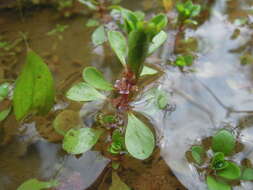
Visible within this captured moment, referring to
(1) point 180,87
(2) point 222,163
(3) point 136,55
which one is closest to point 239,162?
(2) point 222,163

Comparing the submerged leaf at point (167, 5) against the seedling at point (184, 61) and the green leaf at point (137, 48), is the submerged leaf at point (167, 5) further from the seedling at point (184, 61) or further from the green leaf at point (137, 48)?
the green leaf at point (137, 48)

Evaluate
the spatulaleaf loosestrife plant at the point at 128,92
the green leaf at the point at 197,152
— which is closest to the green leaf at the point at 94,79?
the spatulaleaf loosestrife plant at the point at 128,92

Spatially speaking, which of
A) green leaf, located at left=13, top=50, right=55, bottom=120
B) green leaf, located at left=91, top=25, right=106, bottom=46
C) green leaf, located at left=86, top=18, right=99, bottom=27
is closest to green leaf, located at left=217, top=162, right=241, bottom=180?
green leaf, located at left=13, top=50, right=55, bottom=120

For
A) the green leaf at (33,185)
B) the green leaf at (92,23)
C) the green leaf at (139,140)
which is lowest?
the green leaf at (33,185)

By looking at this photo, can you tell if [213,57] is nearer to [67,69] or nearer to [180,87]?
[180,87]

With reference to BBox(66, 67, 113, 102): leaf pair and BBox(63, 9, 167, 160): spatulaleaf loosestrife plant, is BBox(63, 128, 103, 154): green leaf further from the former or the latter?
BBox(66, 67, 113, 102): leaf pair

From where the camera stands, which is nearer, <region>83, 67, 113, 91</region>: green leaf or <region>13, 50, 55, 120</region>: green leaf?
<region>13, 50, 55, 120</region>: green leaf
